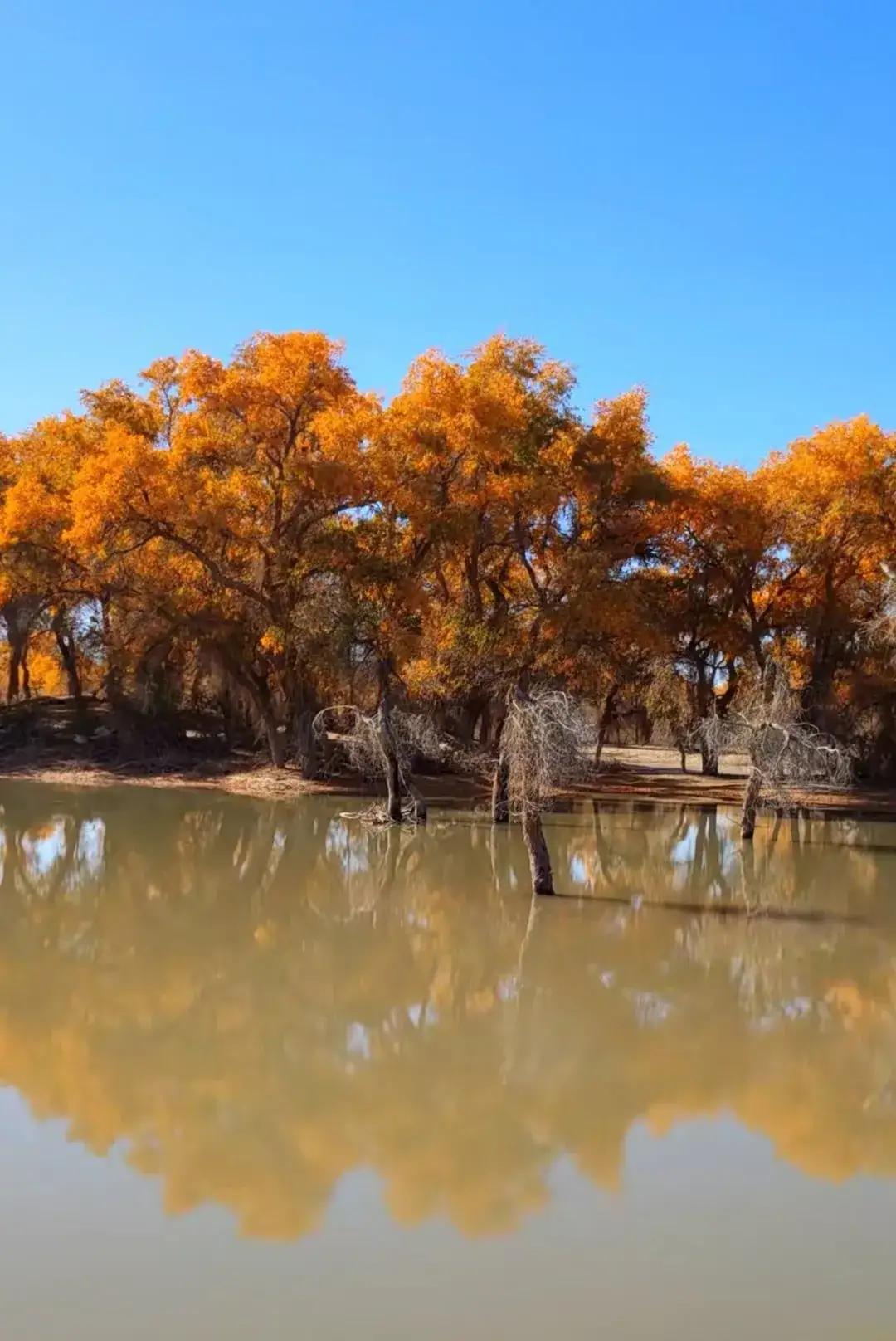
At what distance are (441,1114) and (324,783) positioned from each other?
63.9 ft

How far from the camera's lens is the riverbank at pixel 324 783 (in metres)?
25.7

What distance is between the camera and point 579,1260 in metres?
5.20

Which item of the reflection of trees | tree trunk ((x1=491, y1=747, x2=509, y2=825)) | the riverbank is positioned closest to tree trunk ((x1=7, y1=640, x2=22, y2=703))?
the riverbank

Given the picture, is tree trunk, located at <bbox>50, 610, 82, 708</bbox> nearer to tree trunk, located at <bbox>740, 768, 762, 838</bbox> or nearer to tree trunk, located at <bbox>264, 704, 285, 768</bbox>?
tree trunk, located at <bbox>264, 704, 285, 768</bbox>

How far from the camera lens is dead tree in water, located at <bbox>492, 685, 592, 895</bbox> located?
1323 centimetres

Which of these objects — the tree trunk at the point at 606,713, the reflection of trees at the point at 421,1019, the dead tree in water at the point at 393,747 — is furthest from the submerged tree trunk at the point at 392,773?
the tree trunk at the point at 606,713

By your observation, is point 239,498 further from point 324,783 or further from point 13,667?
point 13,667

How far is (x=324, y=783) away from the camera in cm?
2627

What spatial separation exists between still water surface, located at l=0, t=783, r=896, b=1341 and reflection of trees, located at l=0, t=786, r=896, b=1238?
0.10ft

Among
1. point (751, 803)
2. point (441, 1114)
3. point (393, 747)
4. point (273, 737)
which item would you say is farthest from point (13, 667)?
point (441, 1114)

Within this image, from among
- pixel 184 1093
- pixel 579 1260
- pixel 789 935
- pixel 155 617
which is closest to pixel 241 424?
pixel 155 617

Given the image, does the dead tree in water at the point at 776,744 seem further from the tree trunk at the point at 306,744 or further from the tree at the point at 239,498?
the tree trunk at the point at 306,744

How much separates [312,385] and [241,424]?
6.31 ft

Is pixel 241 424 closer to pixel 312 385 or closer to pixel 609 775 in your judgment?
pixel 312 385
